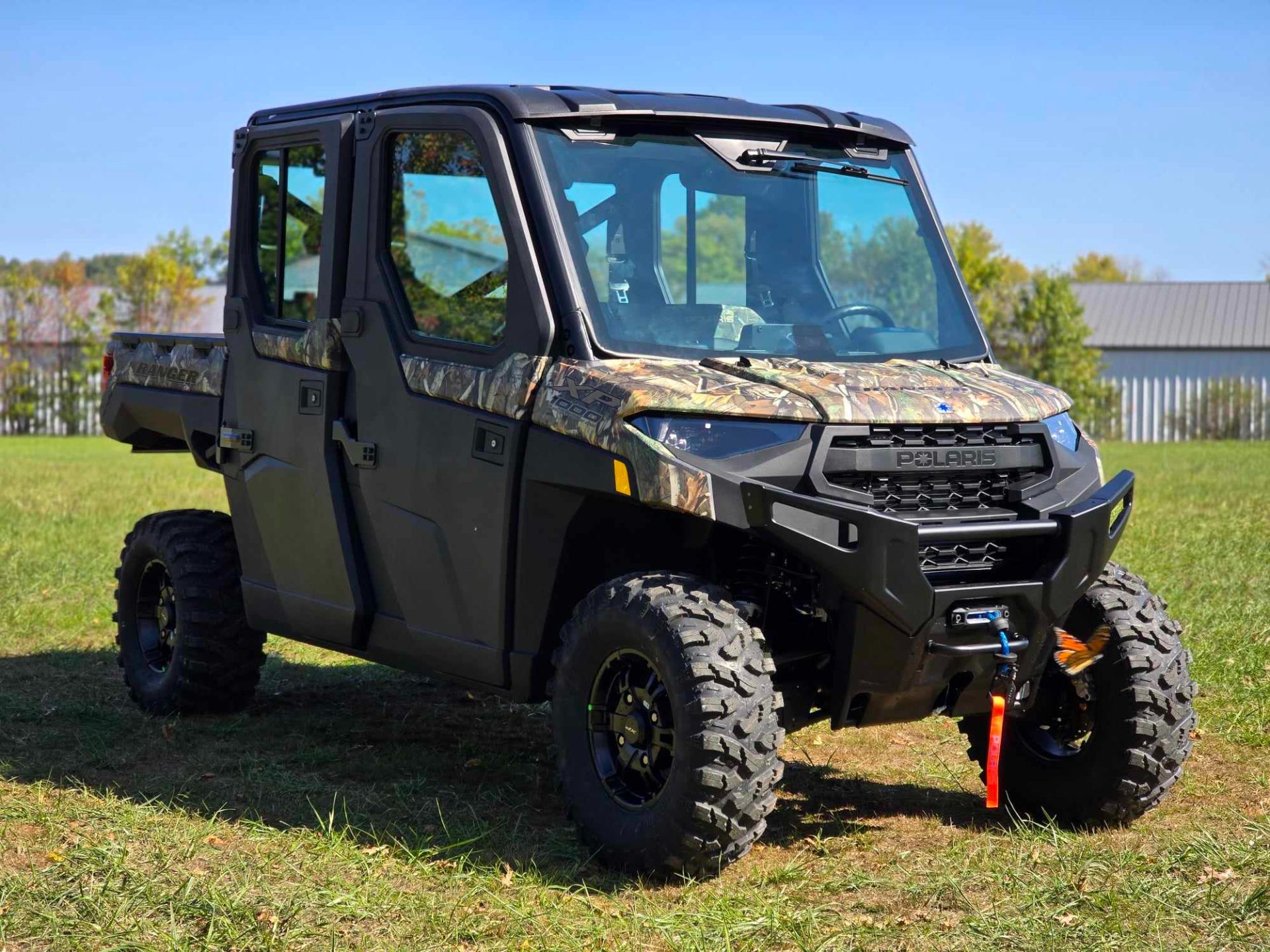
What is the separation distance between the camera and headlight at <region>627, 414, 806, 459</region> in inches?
187

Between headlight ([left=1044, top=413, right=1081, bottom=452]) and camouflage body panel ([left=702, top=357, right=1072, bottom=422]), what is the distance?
0.05 metres

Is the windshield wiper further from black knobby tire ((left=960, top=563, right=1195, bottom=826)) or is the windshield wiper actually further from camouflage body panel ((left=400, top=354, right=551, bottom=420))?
black knobby tire ((left=960, top=563, right=1195, bottom=826))

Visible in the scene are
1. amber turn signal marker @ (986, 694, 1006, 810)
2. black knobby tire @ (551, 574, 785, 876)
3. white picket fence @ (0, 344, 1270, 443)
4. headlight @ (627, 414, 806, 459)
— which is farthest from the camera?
white picket fence @ (0, 344, 1270, 443)

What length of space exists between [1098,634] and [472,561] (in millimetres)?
2217

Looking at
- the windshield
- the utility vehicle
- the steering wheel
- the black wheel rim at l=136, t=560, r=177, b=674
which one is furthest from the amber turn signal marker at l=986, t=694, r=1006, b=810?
the black wheel rim at l=136, t=560, r=177, b=674

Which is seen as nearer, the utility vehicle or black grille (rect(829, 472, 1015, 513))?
the utility vehicle

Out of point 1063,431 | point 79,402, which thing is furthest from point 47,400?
point 1063,431

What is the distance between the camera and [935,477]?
4969mm

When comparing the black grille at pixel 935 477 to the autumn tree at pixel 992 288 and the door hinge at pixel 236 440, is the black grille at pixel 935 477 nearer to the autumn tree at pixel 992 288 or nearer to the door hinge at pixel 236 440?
the door hinge at pixel 236 440

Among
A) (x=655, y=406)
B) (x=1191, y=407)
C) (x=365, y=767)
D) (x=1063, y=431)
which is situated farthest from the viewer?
(x=1191, y=407)

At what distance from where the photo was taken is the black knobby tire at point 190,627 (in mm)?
7309

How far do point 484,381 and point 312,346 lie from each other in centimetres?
117

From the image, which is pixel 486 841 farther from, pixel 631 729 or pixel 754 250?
pixel 754 250

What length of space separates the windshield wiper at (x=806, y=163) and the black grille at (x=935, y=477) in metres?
1.30
